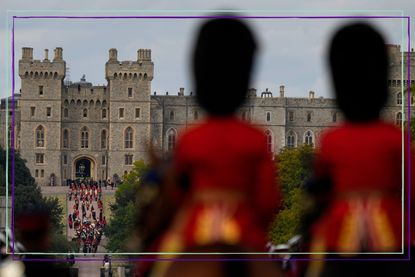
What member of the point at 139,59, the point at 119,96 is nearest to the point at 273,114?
the point at 139,59

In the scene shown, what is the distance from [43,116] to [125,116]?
224 inches

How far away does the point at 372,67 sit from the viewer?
3707 mm

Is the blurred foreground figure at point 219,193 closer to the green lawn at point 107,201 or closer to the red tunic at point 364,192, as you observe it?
the red tunic at point 364,192

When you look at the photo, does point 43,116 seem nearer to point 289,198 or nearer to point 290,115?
point 290,115

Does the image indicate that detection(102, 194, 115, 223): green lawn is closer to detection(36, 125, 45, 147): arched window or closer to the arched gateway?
detection(36, 125, 45, 147): arched window

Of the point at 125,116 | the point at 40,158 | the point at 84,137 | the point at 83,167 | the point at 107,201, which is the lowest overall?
the point at 107,201

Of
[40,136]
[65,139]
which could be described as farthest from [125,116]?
[40,136]

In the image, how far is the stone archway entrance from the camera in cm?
9381

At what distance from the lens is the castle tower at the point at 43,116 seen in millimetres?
84688

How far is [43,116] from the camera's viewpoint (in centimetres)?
9100

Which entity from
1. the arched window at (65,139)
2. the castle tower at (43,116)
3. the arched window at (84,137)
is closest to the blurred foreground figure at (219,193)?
the castle tower at (43,116)

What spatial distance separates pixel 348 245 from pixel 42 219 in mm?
1277

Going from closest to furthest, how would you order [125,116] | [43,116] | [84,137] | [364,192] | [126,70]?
[364,192] → [126,70] → [43,116] → [125,116] → [84,137]

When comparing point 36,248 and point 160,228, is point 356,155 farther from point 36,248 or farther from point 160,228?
point 36,248
